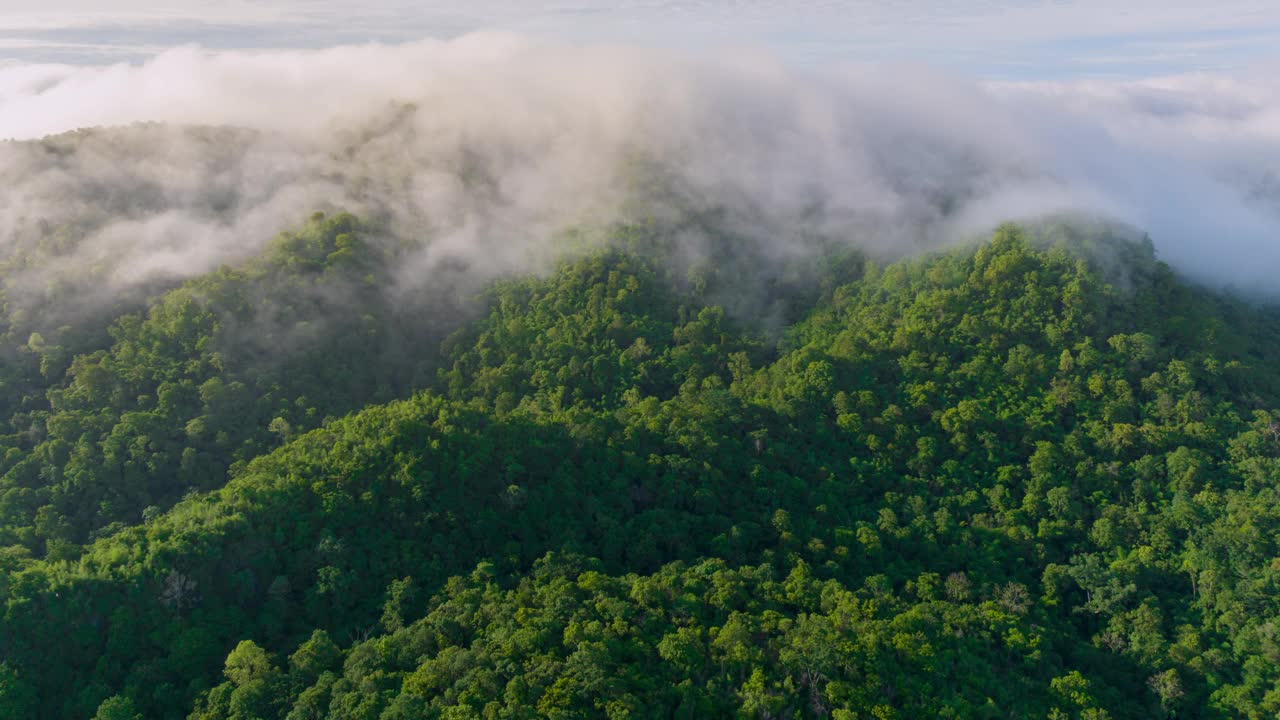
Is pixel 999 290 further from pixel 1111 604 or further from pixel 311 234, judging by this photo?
pixel 311 234

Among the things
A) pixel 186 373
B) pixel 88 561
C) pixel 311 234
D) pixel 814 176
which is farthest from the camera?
pixel 814 176

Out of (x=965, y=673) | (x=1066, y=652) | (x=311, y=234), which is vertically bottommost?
(x=1066, y=652)

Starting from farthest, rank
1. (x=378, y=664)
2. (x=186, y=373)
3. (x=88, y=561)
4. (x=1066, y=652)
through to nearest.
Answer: (x=186, y=373) → (x=1066, y=652) → (x=88, y=561) → (x=378, y=664)

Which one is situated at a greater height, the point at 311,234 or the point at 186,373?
the point at 311,234

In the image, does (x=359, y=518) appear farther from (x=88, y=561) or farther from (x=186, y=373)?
(x=186, y=373)

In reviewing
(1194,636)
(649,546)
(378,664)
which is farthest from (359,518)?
(1194,636)

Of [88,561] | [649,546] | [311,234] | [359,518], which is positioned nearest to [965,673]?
[649,546]

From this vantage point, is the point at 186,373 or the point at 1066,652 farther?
the point at 186,373
